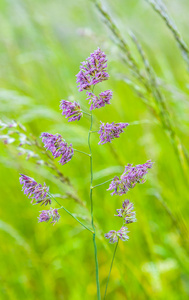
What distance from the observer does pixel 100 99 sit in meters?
0.76

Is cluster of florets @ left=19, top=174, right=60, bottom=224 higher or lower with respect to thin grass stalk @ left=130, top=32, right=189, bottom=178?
lower

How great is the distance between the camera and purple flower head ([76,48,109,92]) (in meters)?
Result: 0.76

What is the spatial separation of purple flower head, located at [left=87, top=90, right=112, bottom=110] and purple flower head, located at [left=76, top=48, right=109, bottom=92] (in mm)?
27

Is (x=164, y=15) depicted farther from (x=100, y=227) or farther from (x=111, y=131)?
(x=100, y=227)

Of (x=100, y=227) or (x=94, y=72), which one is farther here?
(x=100, y=227)

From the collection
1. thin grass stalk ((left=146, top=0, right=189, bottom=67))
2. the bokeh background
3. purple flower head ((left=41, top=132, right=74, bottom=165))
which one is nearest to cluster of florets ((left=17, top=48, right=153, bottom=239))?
purple flower head ((left=41, top=132, right=74, bottom=165))

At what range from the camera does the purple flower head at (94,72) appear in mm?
760

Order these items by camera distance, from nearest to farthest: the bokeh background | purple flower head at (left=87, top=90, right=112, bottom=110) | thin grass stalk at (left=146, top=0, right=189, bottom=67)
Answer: purple flower head at (left=87, top=90, right=112, bottom=110) < thin grass stalk at (left=146, top=0, right=189, bottom=67) < the bokeh background

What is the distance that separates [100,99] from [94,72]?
65 millimetres

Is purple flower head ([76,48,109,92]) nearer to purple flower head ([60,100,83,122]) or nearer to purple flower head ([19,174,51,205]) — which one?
purple flower head ([60,100,83,122])

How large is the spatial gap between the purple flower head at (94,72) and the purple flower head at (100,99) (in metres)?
0.03

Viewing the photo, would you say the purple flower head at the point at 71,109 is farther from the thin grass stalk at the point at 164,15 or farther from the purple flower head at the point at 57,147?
the thin grass stalk at the point at 164,15

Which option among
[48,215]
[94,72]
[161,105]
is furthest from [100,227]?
[94,72]

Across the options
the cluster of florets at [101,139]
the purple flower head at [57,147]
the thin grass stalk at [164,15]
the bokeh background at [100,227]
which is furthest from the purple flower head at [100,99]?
the bokeh background at [100,227]
